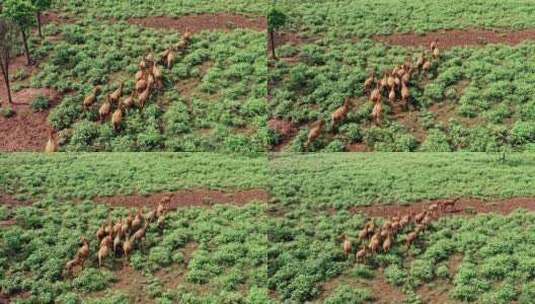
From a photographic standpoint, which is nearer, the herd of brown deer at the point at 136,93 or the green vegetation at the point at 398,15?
the herd of brown deer at the point at 136,93

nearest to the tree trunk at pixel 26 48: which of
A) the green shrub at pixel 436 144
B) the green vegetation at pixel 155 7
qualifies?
the green vegetation at pixel 155 7

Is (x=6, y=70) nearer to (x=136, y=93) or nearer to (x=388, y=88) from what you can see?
(x=136, y=93)

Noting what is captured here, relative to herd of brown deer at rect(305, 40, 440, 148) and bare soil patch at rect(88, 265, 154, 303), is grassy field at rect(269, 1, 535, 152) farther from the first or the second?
bare soil patch at rect(88, 265, 154, 303)

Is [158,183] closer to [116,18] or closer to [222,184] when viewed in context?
[222,184]

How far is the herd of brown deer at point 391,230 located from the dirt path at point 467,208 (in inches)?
4.5

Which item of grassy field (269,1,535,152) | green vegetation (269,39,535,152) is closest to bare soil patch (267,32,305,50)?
grassy field (269,1,535,152)

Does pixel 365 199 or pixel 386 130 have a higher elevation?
pixel 386 130

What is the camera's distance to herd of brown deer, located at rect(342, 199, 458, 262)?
51.1 feet

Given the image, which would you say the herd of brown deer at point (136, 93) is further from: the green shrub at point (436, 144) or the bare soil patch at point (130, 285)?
the green shrub at point (436, 144)

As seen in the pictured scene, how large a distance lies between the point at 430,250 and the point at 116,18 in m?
9.32

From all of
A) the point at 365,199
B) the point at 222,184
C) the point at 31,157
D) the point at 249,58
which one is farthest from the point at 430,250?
the point at 31,157

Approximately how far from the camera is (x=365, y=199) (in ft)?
53.8

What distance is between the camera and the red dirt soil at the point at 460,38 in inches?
688

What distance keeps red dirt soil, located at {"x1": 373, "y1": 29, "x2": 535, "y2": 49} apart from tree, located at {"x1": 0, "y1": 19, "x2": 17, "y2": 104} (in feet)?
28.6
